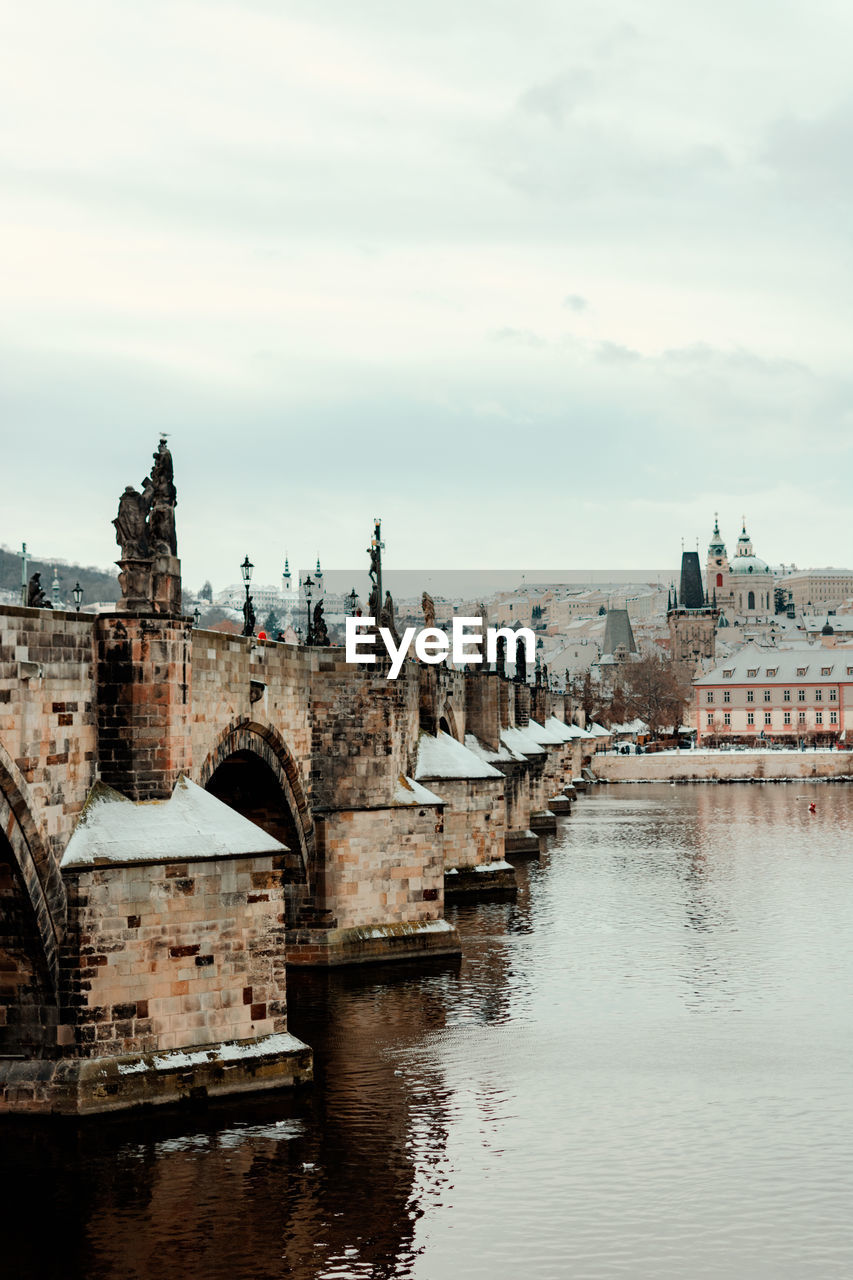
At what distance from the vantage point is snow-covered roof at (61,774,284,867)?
19797 mm

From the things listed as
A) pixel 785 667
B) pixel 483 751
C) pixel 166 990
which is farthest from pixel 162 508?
pixel 785 667

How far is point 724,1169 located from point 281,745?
501 inches

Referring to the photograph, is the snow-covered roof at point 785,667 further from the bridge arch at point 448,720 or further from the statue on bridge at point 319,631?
the statue on bridge at point 319,631

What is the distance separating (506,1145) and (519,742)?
150ft

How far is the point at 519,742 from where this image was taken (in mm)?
65000

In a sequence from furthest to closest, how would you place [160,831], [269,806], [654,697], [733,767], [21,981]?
[654,697]
[733,767]
[269,806]
[160,831]
[21,981]

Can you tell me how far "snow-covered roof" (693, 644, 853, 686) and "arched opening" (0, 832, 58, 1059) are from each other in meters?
116

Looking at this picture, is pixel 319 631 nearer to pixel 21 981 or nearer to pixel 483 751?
pixel 21 981

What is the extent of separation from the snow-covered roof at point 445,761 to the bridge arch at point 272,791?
11.5m

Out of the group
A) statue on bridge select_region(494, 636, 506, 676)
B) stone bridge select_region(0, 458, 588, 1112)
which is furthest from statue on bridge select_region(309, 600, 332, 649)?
statue on bridge select_region(494, 636, 506, 676)

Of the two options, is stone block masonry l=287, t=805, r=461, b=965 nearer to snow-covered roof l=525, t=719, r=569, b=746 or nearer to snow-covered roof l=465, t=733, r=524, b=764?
snow-covered roof l=465, t=733, r=524, b=764

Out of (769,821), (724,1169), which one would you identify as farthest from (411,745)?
(769,821)

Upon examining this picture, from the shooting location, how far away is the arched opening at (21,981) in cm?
1914

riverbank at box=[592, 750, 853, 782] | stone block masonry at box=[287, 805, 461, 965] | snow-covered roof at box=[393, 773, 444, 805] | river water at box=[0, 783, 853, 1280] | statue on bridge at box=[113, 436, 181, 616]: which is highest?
statue on bridge at box=[113, 436, 181, 616]
